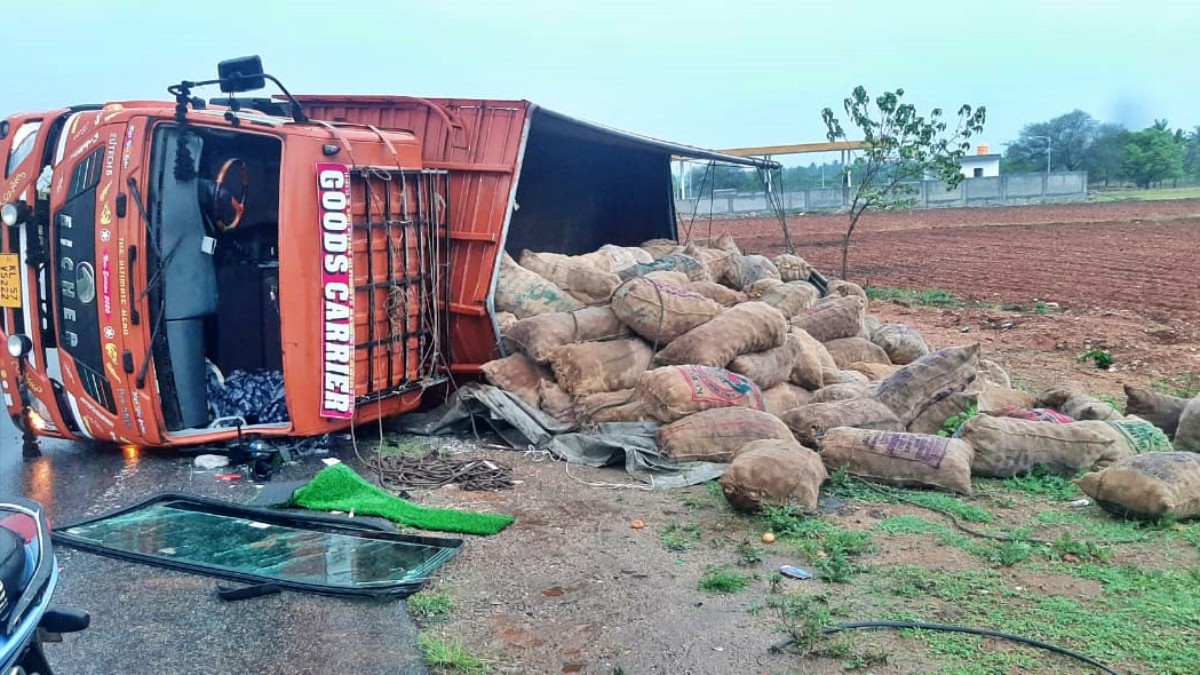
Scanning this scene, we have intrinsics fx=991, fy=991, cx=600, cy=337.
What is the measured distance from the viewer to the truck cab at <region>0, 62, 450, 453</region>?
20.0 ft

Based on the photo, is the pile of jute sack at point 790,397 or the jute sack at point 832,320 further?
the jute sack at point 832,320

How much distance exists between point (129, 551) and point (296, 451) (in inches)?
71.9

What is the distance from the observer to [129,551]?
480cm

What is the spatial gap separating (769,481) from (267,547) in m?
2.58

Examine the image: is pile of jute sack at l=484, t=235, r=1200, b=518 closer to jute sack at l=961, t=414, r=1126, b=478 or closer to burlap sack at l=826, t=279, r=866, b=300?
jute sack at l=961, t=414, r=1126, b=478

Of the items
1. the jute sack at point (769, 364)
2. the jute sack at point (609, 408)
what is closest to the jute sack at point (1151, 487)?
the jute sack at point (769, 364)

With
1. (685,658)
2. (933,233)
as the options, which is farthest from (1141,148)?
(685,658)

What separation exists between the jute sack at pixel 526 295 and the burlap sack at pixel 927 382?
2.58m

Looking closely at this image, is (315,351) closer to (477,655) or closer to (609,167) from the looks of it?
(477,655)

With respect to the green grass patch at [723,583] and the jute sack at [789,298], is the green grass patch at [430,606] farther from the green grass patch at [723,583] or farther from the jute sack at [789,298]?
the jute sack at [789,298]

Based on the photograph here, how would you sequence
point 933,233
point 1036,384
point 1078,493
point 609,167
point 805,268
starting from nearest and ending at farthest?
point 1078,493 < point 1036,384 < point 805,268 < point 609,167 < point 933,233

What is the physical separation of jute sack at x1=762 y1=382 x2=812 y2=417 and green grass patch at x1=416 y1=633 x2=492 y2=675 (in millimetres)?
3808

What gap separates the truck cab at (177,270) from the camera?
6.08m

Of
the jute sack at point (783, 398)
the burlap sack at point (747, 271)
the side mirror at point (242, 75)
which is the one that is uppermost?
the side mirror at point (242, 75)
